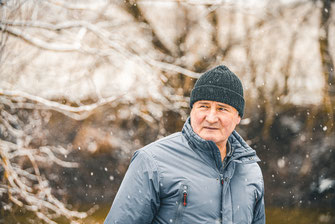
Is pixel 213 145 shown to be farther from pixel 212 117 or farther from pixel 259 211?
pixel 259 211

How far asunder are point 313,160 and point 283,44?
→ 3114 mm

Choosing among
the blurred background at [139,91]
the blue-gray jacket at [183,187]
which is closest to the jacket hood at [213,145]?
the blue-gray jacket at [183,187]

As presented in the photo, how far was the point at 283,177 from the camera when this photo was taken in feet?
27.8

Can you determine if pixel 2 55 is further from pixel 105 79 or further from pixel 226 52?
pixel 226 52

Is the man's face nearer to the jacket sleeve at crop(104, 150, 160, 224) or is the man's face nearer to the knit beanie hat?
the knit beanie hat

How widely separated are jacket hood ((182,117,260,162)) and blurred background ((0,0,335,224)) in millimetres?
2428

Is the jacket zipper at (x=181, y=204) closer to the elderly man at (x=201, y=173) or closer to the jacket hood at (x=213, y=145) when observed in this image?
the elderly man at (x=201, y=173)

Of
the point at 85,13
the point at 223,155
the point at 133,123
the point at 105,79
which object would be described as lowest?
the point at 133,123

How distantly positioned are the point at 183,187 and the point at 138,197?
165mm

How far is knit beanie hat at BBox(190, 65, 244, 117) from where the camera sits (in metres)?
1.34

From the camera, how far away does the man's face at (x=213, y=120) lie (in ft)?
4.26

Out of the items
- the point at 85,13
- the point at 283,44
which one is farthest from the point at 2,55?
the point at 283,44

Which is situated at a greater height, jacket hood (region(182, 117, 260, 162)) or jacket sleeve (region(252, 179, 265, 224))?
jacket hood (region(182, 117, 260, 162))

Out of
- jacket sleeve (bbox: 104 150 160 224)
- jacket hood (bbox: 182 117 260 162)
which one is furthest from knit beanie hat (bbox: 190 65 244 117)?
jacket sleeve (bbox: 104 150 160 224)
